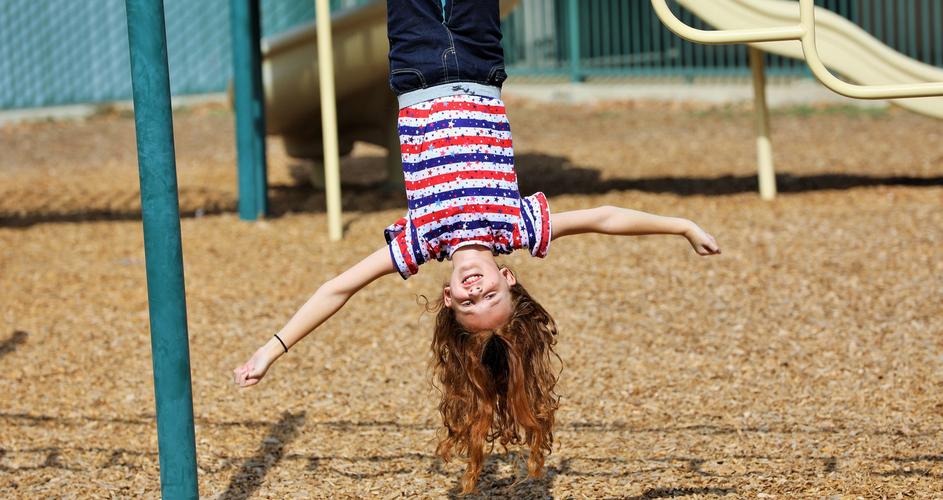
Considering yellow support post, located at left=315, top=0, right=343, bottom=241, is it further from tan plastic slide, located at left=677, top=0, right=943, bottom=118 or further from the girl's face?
the girl's face

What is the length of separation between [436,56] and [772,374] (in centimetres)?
245

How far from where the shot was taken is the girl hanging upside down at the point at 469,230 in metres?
3.47

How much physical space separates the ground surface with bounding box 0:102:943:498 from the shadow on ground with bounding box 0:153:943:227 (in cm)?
4

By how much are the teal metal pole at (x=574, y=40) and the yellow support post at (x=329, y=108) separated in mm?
7092

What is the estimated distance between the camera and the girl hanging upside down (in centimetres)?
347

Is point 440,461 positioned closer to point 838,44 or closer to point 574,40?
point 838,44

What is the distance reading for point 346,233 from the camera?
7.81 metres

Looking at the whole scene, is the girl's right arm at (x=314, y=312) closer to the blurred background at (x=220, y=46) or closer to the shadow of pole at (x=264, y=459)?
the shadow of pole at (x=264, y=459)

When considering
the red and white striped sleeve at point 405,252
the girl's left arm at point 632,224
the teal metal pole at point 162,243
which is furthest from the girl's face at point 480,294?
the teal metal pole at point 162,243

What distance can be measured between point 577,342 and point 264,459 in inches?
71.5

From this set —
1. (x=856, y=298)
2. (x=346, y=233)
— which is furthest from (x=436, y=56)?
(x=346, y=233)

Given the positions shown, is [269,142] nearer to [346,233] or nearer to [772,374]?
[346,233]

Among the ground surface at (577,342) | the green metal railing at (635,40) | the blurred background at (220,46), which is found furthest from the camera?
the blurred background at (220,46)

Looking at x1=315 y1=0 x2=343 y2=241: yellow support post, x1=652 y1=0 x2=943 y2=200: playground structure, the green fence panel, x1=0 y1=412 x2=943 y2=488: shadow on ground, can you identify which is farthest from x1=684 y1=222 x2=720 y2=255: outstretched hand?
the green fence panel
